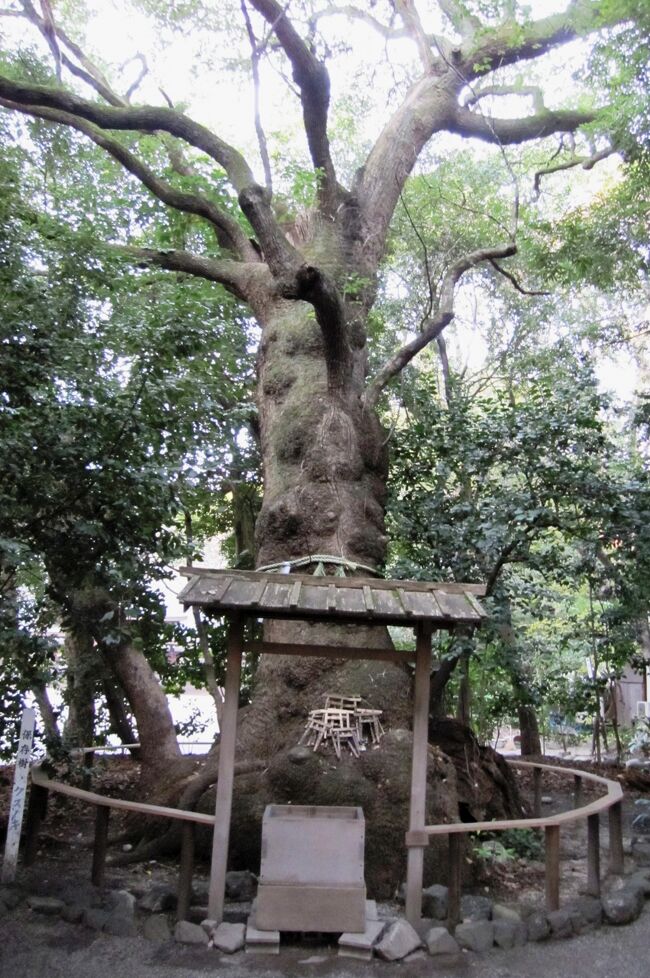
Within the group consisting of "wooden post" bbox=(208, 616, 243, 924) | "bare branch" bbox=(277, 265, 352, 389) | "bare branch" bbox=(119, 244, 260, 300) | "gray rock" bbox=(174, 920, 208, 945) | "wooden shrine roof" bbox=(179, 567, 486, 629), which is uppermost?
"bare branch" bbox=(119, 244, 260, 300)

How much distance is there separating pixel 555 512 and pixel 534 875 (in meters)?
3.27

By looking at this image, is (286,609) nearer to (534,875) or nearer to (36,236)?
(534,875)

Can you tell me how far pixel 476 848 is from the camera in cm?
574

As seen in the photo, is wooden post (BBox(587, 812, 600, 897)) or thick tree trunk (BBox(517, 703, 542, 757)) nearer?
wooden post (BBox(587, 812, 600, 897))

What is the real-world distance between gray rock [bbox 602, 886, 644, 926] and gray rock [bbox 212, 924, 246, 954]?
2.34m

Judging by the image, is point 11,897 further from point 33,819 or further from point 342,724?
point 342,724

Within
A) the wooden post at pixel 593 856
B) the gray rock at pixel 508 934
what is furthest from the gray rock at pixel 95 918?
the wooden post at pixel 593 856

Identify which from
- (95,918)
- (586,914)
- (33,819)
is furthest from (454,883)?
(33,819)

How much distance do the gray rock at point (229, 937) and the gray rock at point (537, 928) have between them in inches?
67.9

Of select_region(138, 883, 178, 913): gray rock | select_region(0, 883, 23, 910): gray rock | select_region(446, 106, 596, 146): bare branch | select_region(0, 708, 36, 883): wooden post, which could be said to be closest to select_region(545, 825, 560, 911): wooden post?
select_region(138, 883, 178, 913): gray rock

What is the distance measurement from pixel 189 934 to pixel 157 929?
20 cm

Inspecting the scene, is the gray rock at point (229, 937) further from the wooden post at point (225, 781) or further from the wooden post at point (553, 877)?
the wooden post at point (553, 877)

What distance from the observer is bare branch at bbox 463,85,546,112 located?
34.6 ft

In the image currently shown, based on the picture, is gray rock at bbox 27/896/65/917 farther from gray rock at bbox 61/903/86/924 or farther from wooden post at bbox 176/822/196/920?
wooden post at bbox 176/822/196/920
